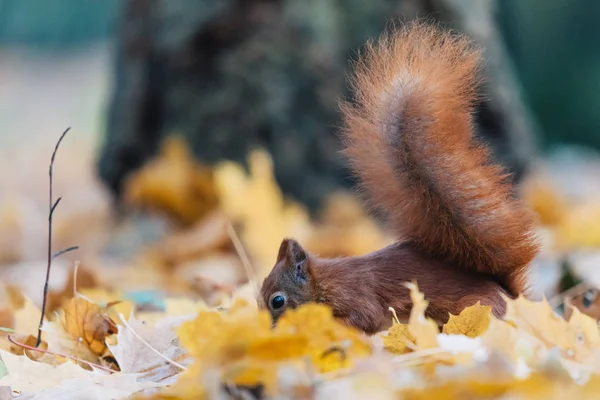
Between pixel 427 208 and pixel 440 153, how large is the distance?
9cm

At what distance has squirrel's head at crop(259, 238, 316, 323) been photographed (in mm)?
1136

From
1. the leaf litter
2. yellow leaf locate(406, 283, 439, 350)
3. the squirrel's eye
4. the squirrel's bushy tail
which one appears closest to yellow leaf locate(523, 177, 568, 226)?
the leaf litter

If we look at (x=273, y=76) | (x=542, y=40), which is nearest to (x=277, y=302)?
(x=273, y=76)

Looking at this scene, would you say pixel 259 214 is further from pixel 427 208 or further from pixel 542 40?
pixel 542 40

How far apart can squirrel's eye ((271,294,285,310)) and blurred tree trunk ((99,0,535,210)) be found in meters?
2.46

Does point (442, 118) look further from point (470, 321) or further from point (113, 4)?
point (113, 4)

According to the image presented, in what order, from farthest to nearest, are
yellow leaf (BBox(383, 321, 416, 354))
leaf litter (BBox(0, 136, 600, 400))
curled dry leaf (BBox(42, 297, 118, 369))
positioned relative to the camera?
curled dry leaf (BBox(42, 297, 118, 369)) → yellow leaf (BBox(383, 321, 416, 354)) → leaf litter (BBox(0, 136, 600, 400))

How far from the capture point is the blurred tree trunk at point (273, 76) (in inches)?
142

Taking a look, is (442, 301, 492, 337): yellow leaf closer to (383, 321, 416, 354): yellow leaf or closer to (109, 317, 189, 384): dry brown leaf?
(383, 321, 416, 354): yellow leaf

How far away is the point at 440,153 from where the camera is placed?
1.11 meters

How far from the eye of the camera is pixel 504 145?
378 cm

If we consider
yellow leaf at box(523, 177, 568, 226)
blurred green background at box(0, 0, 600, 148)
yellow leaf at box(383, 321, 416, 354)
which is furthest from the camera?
blurred green background at box(0, 0, 600, 148)

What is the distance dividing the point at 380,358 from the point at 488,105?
3110 millimetres

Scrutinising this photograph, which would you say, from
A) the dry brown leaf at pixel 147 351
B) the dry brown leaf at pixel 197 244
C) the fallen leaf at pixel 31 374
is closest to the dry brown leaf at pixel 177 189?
the dry brown leaf at pixel 197 244
